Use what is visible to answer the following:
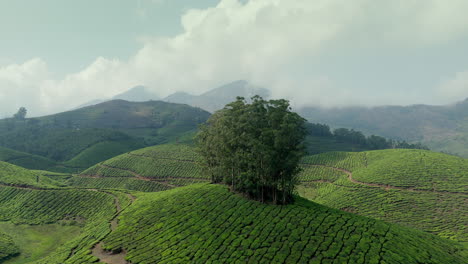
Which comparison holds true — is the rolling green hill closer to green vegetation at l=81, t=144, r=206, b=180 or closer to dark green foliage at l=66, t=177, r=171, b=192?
dark green foliage at l=66, t=177, r=171, b=192

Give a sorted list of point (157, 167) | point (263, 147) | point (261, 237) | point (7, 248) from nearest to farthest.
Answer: point (261, 237) → point (263, 147) → point (7, 248) → point (157, 167)

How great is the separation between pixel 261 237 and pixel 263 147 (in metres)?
15.7

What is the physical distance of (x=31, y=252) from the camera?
4988cm

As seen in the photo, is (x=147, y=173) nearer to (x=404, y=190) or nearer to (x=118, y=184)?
(x=118, y=184)

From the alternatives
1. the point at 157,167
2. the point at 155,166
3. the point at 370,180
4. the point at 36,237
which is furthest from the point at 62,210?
the point at 370,180

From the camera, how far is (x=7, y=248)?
4812 centimetres

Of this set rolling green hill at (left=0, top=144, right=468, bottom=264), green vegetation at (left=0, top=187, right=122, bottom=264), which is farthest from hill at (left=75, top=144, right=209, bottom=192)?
green vegetation at (left=0, top=187, right=122, bottom=264)

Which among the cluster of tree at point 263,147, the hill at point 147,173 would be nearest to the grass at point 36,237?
the cluster of tree at point 263,147

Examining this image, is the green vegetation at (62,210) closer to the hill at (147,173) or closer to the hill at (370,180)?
the hill at (147,173)

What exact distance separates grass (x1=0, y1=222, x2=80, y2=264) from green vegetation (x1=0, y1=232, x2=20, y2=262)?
936 mm

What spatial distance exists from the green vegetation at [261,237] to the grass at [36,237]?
51.5ft

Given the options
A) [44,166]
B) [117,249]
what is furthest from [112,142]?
[117,249]

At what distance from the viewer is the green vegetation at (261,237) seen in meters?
36.7

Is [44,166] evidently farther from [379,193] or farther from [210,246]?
[379,193]
